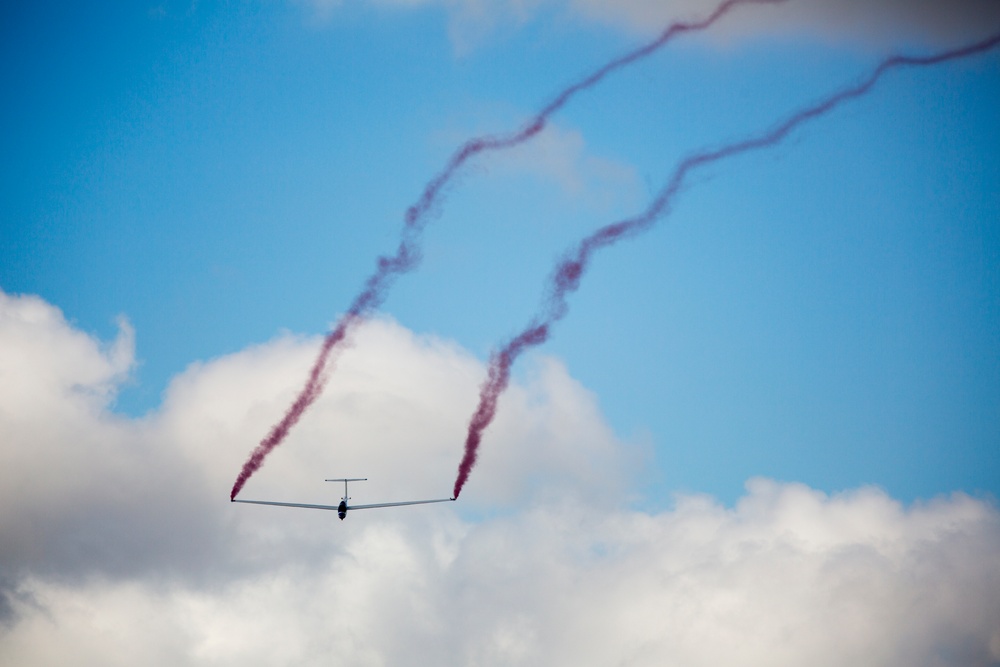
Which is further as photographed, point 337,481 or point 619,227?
point 337,481

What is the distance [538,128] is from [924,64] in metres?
29.3

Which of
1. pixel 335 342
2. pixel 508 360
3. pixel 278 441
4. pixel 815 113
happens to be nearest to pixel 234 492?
pixel 278 441

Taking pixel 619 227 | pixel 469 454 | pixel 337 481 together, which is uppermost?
pixel 619 227

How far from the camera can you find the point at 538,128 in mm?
103500

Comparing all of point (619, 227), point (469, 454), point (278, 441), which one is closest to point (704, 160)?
point (619, 227)

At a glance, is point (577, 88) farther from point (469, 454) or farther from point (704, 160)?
point (469, 454)

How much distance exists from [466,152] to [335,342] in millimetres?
18371

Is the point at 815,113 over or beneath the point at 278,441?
over

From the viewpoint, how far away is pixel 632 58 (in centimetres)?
10075

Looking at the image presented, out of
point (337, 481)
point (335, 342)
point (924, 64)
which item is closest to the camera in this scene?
point (924, 64)

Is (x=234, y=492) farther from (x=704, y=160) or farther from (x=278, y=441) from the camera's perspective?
(x=704, y=160)

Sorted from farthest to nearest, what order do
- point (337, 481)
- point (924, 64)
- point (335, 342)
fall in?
point (337, 481) < point (335, 342) < point (924, 64)

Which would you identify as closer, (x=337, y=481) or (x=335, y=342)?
(x=335, y=342)

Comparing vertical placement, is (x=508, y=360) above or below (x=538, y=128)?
below
